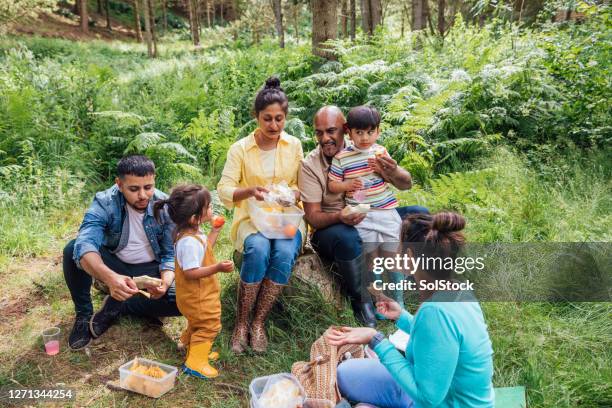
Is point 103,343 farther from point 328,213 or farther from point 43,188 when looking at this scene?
point 43,188

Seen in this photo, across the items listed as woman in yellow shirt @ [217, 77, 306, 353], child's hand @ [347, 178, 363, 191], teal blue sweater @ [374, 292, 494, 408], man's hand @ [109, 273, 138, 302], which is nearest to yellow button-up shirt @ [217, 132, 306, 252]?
woman in yellow shirt @ [217, 77, 306, 353]

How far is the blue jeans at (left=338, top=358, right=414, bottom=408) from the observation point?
8.00ft

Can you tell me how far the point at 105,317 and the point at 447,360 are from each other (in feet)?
8.65

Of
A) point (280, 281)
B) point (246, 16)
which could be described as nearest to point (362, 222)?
point (280, 281)

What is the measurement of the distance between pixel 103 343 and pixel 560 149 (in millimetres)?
5245

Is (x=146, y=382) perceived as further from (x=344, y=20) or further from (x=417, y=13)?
(x=344, y=20)

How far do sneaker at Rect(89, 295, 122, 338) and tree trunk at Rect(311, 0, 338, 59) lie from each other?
4980 millimetres

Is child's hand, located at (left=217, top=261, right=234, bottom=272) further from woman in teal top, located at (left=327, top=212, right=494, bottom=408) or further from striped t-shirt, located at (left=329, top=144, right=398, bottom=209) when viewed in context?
striped t-shirt, located at (left=329, top=144, right=398, bottom=209)

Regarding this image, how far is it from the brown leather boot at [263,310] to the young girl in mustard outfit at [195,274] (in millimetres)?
306

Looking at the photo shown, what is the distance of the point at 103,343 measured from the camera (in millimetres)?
3498

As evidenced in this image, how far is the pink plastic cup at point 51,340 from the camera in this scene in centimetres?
332

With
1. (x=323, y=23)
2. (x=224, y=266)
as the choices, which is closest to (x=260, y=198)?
(x=224, y=266)

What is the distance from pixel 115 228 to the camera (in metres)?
3.39

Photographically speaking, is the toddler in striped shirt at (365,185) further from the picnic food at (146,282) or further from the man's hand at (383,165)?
the picnic food at (146,282)
